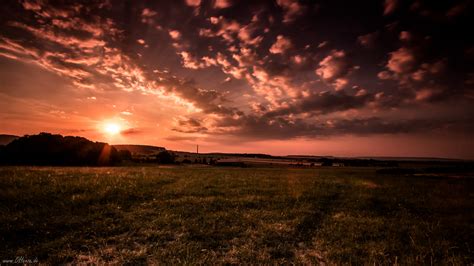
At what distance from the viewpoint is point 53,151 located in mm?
51406

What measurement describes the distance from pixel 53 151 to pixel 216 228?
58060 millimetres

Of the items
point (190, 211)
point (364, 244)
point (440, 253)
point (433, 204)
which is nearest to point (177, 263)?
point (190, 211)

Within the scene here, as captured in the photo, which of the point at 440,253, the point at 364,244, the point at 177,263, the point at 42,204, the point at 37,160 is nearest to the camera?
the point at 177,263

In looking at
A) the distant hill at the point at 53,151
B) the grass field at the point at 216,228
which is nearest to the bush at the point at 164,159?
the distant hill at the point at 53,151

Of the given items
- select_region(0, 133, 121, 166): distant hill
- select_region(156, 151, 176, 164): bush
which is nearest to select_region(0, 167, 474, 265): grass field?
select_region(0, 133, 121, 166): distant hill

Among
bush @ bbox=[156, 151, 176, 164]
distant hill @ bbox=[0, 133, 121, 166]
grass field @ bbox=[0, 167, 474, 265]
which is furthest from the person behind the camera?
bush @ bbox=[156, 151, 176, 164]

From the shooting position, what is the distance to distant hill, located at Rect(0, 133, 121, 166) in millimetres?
49438

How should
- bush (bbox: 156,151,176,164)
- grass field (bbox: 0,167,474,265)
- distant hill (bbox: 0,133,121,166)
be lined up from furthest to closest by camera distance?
bush (bbox: 156,151,176,164) → distant hill (bbox: 0,133,121,166) → grass field (bbox: 0,167,474,265)

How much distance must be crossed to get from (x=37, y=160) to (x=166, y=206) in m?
54.5

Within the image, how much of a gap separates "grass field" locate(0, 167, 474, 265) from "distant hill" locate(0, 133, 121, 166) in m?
44.2

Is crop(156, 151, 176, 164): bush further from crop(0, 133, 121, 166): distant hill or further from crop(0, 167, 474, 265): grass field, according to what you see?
crop(0, 167, 474, 265): grass field

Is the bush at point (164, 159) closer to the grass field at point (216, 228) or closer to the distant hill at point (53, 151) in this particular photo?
the distant hill at point (53, 151)

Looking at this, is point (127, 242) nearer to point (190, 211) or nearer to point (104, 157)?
point (190, 211)

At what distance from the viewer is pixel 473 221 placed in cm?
1165
